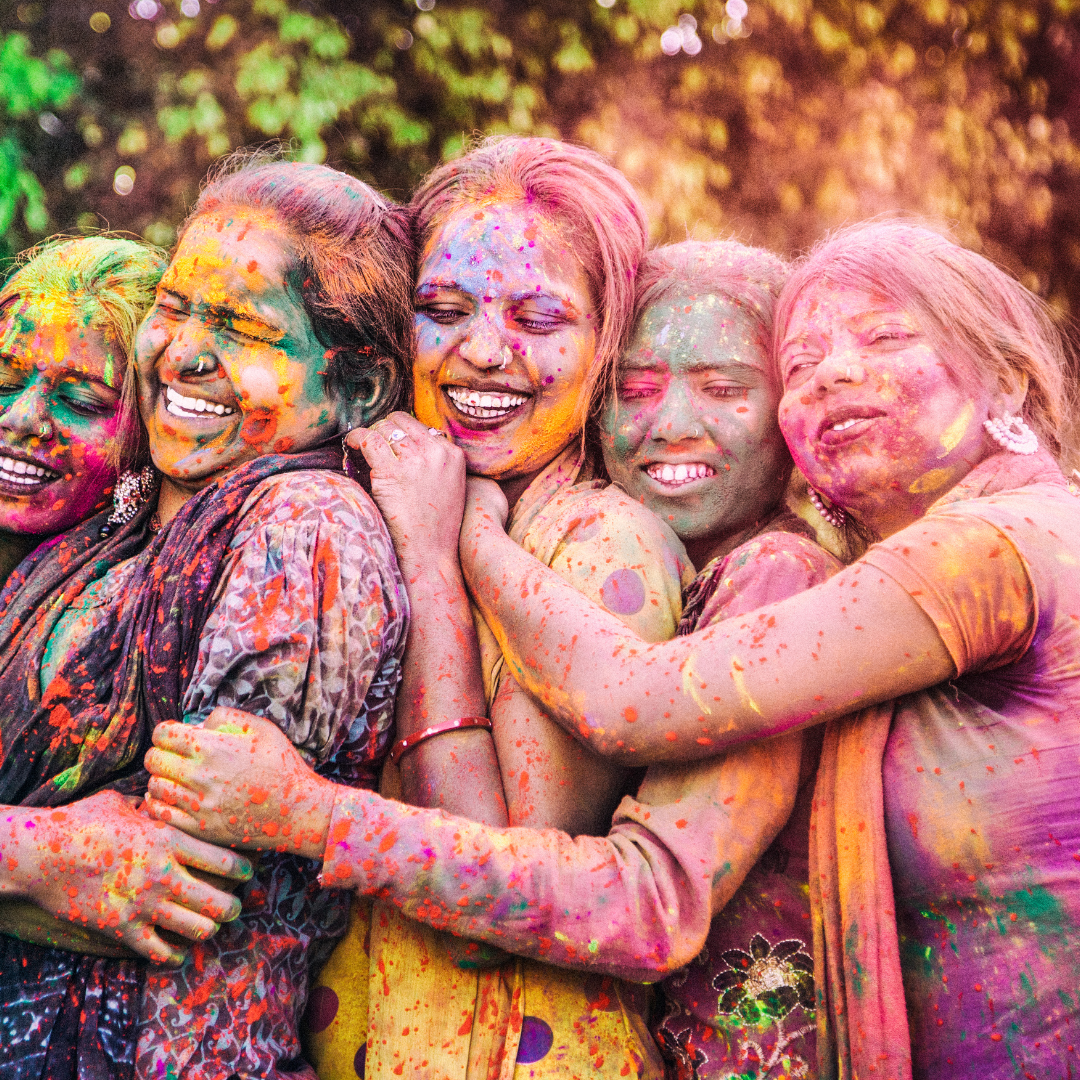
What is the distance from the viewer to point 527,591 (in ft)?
8.00

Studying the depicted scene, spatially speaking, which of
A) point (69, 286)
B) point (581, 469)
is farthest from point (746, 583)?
point (69, 286)

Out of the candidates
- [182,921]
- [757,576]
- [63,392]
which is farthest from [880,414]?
[63,392]

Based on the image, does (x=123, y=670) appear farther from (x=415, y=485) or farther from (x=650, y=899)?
(x=650, y=899)

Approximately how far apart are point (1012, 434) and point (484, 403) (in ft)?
4.55

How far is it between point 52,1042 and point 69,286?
6.96 ft

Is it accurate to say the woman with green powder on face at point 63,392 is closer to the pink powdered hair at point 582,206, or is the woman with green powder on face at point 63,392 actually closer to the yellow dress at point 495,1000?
the pink powdered hair at point 582,206

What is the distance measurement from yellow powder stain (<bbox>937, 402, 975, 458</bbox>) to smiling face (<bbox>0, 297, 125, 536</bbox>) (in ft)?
7.68

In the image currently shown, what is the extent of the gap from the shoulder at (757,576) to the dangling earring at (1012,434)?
1.58 feet

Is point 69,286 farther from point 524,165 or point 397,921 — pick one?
point 397,921

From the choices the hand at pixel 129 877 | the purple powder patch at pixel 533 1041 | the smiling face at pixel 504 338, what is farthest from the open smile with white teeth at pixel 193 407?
the purple powder patch at pixel 533 1041

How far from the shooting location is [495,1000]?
7.45 ft

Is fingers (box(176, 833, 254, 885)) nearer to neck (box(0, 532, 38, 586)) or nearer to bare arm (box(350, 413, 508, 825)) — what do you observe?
bare arm (box(350, 413, 508, 825))

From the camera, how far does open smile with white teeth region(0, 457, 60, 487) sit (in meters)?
2.96

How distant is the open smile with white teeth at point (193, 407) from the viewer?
2.79m
